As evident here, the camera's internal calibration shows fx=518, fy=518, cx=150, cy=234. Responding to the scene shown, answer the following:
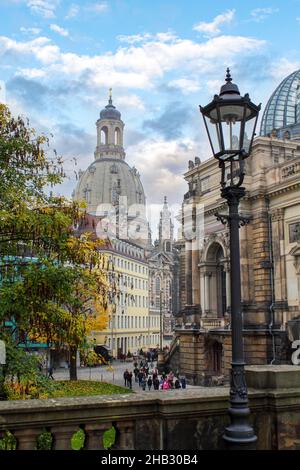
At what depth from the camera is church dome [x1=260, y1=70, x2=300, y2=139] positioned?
190 ft

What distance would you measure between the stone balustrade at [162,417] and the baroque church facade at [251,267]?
85.7 feet

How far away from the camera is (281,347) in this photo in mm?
34812

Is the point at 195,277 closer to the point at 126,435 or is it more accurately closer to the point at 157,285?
the point at 126,435

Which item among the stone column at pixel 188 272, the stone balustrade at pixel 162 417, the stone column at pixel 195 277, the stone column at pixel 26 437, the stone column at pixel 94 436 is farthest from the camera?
Result: the stone column at pixel 188 272

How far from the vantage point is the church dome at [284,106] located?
58.0 metres

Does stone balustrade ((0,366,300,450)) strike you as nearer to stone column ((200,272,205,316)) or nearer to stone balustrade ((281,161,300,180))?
stone balustrade ((281,161,300,180))

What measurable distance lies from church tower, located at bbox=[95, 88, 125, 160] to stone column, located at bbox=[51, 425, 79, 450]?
497 ft

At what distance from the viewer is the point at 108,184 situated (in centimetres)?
14412

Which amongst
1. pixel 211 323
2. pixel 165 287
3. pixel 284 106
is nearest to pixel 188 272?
pixel 211 323

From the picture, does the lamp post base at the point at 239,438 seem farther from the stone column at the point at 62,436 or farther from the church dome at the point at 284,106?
the church dome at the point at 284,106

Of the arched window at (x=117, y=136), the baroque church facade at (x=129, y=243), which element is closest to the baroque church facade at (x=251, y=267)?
the baroque church facade at (x=129, y=243)

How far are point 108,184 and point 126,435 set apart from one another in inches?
5456

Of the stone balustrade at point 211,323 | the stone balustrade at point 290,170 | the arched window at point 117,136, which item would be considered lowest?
the stone balustrade at point 211,323

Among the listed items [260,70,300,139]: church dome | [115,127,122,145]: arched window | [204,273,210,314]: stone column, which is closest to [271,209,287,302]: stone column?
[204,273,210,314]: stone column
